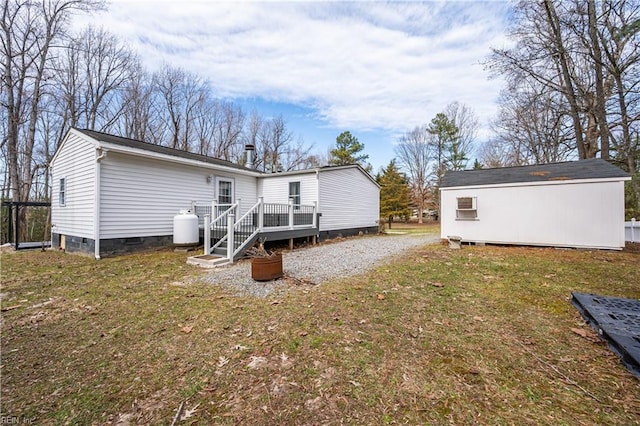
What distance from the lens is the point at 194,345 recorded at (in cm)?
296

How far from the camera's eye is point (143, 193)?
875cm

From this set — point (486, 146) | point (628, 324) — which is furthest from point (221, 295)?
point (486, 146)

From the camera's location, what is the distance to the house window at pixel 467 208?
9.59 m

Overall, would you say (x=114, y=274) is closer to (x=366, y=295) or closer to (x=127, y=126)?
(x=366, y=295)

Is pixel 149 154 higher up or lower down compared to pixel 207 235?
higher up

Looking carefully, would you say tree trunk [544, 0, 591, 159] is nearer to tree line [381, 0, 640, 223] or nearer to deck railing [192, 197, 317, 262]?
tree line [381, 0, 640, 223]

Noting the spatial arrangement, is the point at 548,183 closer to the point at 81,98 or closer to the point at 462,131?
the point at 462,131

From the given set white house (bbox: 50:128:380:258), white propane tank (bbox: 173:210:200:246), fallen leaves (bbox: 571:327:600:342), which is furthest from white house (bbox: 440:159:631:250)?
white propane tank (bbox: 173:210:200:246)

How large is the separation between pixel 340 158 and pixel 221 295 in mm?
25843

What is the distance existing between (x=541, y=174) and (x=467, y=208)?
262 centimetres

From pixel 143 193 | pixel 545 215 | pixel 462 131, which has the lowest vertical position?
pixel 545 215

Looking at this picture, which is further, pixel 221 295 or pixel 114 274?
pixel 114 274

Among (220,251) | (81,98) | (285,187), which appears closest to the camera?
(220,251)

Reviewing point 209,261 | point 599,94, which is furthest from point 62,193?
point 599,94
